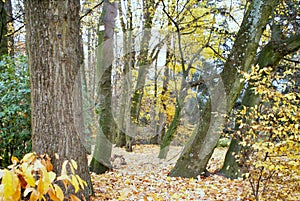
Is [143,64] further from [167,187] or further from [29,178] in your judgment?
[29,178]

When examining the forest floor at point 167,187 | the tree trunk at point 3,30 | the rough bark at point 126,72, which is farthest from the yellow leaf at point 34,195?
the rough bark at point 126,72

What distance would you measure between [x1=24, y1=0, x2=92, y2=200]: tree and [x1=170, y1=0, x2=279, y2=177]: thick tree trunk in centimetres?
238

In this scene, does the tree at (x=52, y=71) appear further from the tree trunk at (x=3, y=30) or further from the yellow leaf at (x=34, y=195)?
the tree trunk at (x=3, y=30)

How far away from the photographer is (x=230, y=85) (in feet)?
14.8

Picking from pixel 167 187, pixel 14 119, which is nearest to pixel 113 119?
pixel 167 187

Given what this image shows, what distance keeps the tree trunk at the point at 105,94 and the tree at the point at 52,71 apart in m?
2.19

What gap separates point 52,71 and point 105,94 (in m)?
2.40

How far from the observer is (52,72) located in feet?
9.27

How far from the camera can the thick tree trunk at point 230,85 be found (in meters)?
4.38

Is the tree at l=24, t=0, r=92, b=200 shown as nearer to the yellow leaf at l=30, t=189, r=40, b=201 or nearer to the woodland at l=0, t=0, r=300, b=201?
the woodland at l=0, t=0, r=300, b=201

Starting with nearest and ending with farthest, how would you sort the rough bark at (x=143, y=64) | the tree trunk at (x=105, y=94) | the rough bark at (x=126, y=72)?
the tree trunk at (x=105, y=94) → the rough bark at (x=143, y=64) → the rough bark at (x=126, y=72)

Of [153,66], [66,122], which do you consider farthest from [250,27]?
[153,66]

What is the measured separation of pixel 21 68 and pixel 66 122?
199cm

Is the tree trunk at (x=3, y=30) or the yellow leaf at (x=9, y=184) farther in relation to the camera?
the tree trunk at (x=3, y=30)
